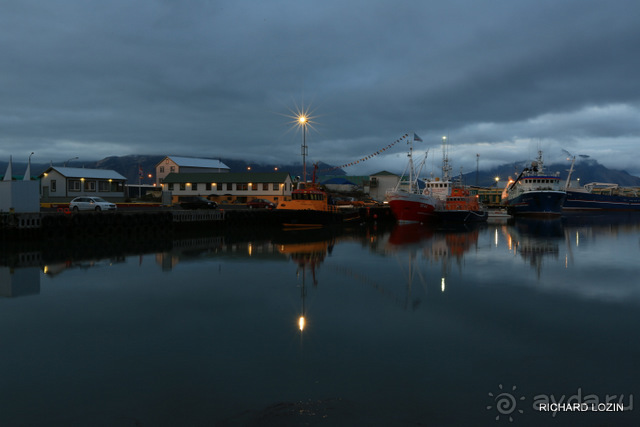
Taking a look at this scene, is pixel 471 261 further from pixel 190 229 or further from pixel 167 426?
pixel 190 229

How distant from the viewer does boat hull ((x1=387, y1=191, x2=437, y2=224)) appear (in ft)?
176

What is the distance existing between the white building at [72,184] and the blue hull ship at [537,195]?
2713 inches

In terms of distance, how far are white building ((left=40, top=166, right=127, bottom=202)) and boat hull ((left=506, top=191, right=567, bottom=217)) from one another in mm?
69048

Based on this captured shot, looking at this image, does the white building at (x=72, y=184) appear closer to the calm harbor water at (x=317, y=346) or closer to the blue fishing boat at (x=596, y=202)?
the calm harbor water at (x=317, y=346)

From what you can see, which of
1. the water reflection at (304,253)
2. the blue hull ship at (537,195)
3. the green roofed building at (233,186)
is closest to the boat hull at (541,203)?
the blue hull ship at (537,195)

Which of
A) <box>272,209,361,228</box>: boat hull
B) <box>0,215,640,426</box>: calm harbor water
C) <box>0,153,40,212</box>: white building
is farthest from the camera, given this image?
<box>272,209,361,228</box>: boat hull

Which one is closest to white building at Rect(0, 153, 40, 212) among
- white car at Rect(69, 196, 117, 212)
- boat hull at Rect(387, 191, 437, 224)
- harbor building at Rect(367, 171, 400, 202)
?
white car at Rect(69, 196, 117, 212)

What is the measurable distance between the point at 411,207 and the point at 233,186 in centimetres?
3252

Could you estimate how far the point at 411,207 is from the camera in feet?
177

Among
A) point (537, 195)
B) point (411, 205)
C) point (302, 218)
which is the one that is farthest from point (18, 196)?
point (537, 195)

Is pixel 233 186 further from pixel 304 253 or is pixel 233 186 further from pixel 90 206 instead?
pixel 304 253

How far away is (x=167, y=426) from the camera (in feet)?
21.6

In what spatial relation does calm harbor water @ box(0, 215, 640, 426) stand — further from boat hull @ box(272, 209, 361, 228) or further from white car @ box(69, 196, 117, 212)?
boat hull @ box(272, 209, 361, 228)

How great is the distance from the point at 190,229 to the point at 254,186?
102 ft
